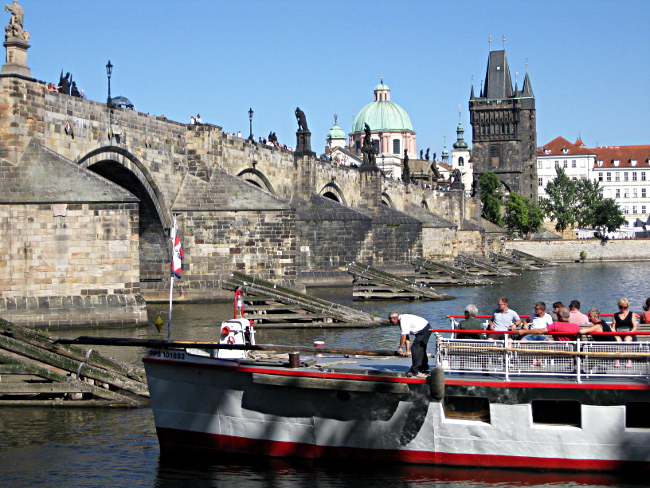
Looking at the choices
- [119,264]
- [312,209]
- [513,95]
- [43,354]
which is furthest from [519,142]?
[43,354]

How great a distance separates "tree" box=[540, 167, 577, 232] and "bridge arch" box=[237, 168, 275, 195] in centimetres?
9117

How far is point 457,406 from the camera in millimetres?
13969

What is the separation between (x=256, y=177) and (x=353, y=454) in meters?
33.5

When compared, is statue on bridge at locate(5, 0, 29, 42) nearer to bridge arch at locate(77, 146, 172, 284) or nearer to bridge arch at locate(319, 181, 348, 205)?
bridge arch at locate(77, 146, 172, 284)

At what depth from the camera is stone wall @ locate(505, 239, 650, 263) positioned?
4085 inches

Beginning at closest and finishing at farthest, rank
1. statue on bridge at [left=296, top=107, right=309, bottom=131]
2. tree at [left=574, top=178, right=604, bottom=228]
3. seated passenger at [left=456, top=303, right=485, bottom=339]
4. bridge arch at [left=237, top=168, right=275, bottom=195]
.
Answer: seated passenger at [left=456, top=303, right=485, bottom=339]
bridge arch at [left=237, top=168, right=275, bottom=195]
statue on bridge at [left=296, top=107, right=309, bottom=131]
tree at [left=574, top=178, right=604, bottom=228]

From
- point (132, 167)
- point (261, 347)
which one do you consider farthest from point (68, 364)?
point (132, 167)

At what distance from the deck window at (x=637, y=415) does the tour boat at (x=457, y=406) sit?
14mm

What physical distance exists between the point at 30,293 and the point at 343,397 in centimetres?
1527

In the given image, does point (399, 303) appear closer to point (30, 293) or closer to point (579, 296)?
point (579, 296)

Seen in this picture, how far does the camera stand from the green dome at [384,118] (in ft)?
546

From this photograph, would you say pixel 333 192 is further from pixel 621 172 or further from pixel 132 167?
pixel 621 172

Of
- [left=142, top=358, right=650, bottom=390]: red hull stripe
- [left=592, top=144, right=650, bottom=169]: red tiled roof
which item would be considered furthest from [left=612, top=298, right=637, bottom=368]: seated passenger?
[left=592, top=144, right=650, bottom=169]: red tiled roof

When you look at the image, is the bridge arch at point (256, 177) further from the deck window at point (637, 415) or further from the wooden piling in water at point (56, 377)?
the deck window at point (637, 415)
